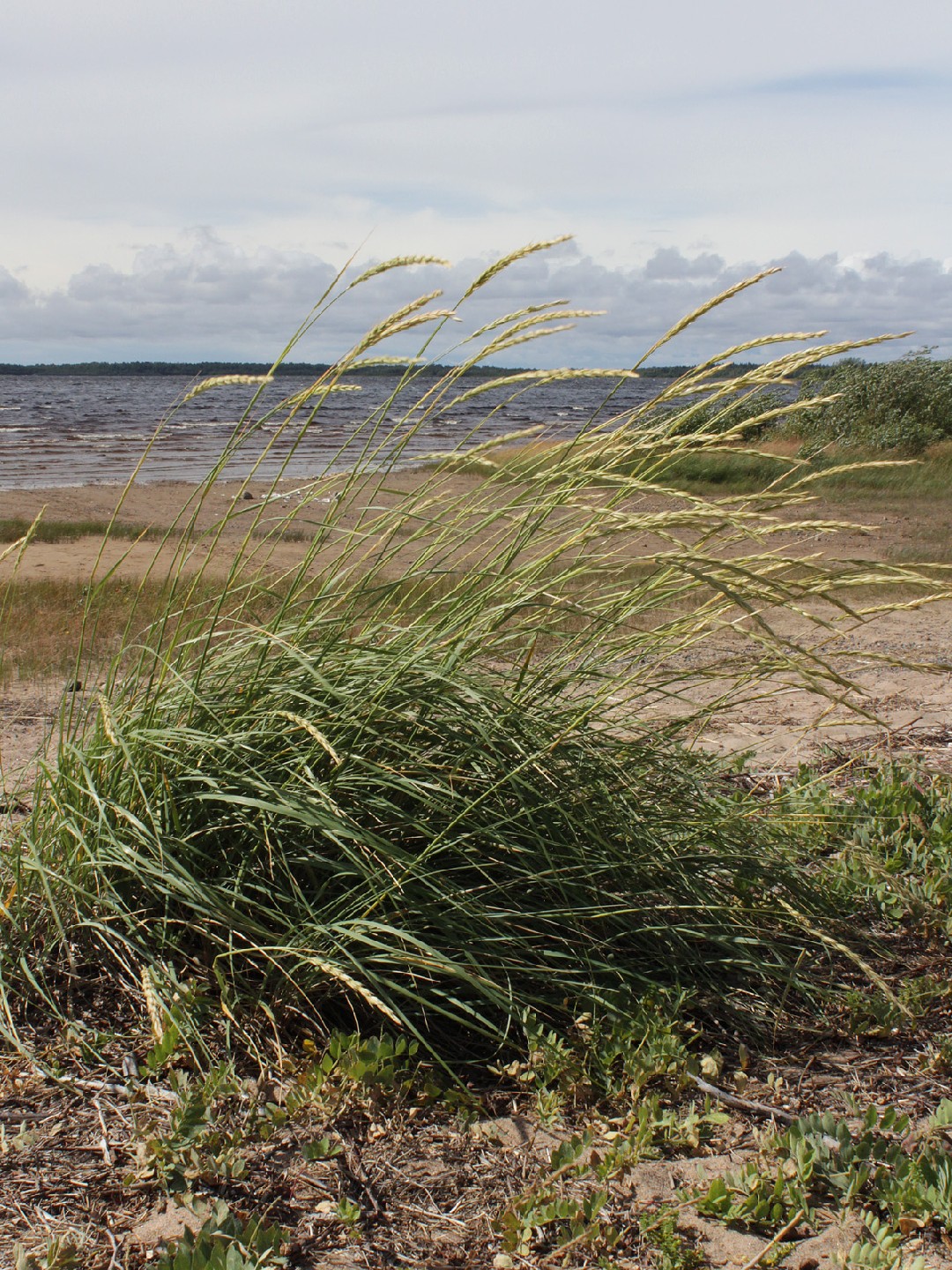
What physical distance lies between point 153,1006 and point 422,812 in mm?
724

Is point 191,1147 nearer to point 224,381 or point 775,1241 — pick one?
point 775,1241

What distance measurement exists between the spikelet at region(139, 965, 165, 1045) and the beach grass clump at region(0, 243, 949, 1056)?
5 centimetres

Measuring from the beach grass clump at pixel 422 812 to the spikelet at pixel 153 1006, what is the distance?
0.05 meters

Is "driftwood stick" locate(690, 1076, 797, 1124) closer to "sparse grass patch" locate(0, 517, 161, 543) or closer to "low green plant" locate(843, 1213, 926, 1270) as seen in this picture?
"low green plant" locate(843, 1213, 926, 1270)

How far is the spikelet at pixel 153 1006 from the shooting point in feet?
7.00

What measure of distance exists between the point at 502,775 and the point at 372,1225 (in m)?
1.01

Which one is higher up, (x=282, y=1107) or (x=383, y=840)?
(x=383, y=840)

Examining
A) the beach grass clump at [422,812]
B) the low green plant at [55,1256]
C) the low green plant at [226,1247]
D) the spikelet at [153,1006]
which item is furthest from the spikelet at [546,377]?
the low green plant at [55,1256]

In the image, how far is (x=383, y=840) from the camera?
7.36 feet

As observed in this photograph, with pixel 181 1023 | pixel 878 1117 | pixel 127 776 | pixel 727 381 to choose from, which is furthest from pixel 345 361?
pixel 878 1117

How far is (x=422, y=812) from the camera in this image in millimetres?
2529

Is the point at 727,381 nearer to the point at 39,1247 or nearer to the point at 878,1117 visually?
the point at 878,1117

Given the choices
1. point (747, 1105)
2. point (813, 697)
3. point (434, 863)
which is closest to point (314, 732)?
point (434, 863)

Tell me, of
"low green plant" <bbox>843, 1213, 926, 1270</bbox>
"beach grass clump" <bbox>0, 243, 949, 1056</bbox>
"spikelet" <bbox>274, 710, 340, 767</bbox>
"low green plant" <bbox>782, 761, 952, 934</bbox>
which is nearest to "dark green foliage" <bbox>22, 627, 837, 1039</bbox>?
"beach grass clump" <bbox>0, 243, 949, 1056</bbox>
